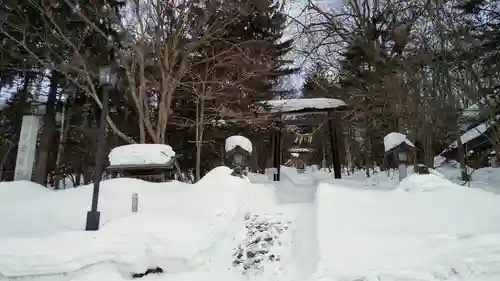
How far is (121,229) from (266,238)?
2435 mm

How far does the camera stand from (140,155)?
1077cm

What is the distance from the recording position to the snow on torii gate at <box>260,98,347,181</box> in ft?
51.6

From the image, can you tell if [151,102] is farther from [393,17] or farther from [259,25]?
[393,17]

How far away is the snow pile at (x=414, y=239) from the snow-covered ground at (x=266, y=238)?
1 centimetres

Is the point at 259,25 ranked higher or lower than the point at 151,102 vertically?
higher

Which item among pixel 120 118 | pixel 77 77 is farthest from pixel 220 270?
pixel 120 118

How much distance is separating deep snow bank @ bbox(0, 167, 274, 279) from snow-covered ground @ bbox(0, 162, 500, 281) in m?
0.01

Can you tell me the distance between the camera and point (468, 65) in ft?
35.4

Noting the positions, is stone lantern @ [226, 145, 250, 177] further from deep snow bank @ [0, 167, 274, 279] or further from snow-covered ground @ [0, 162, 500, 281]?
snow-covered ground @ [0, 162, 500, 281]

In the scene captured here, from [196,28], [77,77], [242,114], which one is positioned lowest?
[242,114]

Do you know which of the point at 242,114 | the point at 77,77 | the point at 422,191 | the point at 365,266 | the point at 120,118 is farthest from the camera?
the point at 120,118

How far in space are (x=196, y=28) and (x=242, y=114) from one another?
345cm

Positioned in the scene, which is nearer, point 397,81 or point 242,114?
point 397,81

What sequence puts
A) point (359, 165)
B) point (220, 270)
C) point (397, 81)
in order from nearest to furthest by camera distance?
1. point (220, 270)
2. point (397, 81)
3. point (359, 165)
